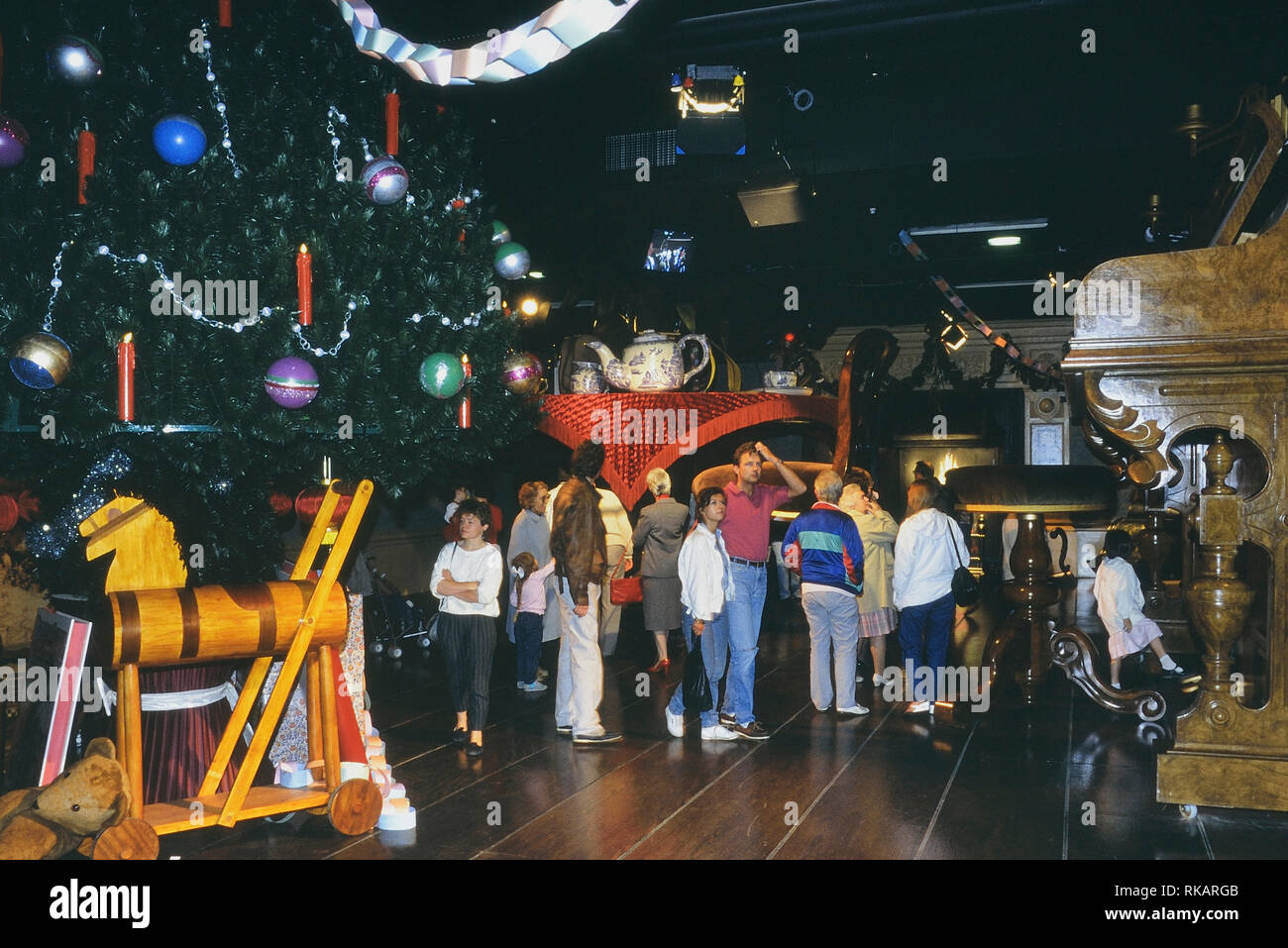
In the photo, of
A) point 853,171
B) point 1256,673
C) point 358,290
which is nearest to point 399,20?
point 358,290

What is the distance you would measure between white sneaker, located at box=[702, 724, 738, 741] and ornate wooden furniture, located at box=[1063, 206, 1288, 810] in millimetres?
2310

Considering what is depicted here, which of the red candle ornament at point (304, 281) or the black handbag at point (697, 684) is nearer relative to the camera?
the red candle ornament at point (304, 281)

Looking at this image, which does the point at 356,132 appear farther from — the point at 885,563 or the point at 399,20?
the point at 885,563

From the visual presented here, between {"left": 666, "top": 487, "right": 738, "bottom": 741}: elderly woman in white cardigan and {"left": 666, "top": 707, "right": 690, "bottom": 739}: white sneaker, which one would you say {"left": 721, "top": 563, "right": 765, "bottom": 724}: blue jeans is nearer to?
{"left": 666, "top": 487, "right": 738, "bottom": 741}: elderly woman in white cardigan

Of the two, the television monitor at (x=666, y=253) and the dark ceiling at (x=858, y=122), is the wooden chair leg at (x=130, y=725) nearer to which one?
the dark ceiling at (x=858, y=122)

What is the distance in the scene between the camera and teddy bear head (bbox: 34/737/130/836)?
3295 millimetres

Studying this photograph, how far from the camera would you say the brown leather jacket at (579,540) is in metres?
5.48

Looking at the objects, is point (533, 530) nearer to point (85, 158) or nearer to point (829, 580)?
point (829, 580)

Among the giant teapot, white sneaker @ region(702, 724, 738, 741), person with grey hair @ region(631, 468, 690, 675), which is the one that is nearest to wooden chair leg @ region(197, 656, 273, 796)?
white sneaker @ region(702, 724, 738, 741)

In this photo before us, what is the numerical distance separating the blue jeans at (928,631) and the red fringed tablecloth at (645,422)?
1634 millimetres

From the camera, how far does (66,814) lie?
3299 millimetres

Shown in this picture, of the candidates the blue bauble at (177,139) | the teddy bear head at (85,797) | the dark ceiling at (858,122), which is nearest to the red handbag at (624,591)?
the dark ceiling at (858,122)

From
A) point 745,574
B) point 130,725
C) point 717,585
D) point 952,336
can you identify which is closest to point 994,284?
point 952,336

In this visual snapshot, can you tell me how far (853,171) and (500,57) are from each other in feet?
14.4
